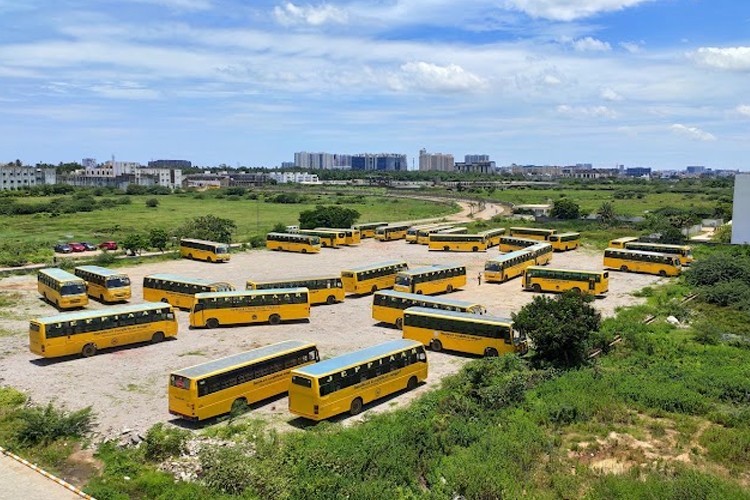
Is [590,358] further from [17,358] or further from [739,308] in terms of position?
[17,358]

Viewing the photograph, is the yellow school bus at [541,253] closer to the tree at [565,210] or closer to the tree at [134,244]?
the tree at [134,244]

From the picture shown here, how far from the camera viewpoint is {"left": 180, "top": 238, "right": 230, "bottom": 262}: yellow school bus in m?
58.3

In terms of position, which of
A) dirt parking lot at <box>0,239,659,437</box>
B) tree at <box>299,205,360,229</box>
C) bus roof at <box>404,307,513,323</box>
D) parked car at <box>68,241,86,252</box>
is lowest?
dirt parking lot at <box>0,239,659,437</box>

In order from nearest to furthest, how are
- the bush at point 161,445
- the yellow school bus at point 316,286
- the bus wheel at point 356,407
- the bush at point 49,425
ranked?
the bush at point 161,445, the bush at point 49,425, the bus wheel at point 356,407, the yellow school bus at point 316,286

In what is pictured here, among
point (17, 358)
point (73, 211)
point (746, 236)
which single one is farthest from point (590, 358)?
point (73, 211)

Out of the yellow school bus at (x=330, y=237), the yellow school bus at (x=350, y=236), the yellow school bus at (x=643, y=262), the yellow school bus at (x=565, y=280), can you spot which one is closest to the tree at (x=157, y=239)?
the yellow school bus at (x=330, y=237)

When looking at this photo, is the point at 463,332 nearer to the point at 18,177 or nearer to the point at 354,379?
the point at 354,379

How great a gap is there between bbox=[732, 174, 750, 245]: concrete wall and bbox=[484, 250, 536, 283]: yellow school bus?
26.8 m

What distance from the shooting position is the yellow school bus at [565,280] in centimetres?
4475

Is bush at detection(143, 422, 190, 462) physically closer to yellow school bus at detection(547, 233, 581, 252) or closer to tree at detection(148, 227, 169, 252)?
tree at detection(148, 227, 169, 252)

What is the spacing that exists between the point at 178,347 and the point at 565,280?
1080 inches

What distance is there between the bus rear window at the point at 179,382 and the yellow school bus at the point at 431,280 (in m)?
22.4

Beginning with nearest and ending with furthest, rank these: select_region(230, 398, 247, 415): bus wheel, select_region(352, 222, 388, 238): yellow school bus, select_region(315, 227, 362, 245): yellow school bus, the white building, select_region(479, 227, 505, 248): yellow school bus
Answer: select_region(230, 398, 247, 415): bus wheel < select_region(479, 227, 505, 248): yellow school bus < select_region(315, 227, 362, 245): yellow school bus < select_region(352, 222, 388, 238): yellow school bus < the white building

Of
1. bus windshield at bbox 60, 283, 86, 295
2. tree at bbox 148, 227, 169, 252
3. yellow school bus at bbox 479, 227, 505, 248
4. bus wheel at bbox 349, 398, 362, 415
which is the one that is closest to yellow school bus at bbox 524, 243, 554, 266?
yellow school bus at bbox 479, 227, 505, 248
